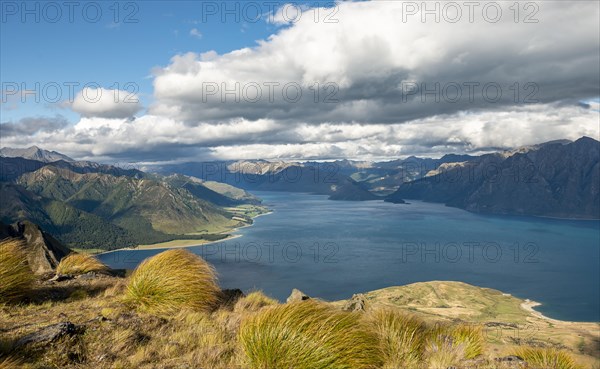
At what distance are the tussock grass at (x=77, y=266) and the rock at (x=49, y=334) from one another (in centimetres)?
1020

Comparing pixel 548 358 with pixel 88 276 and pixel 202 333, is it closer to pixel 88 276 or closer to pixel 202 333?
pixel 202 333

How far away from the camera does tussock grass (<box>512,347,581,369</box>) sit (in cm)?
852

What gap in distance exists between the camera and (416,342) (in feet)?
28.7

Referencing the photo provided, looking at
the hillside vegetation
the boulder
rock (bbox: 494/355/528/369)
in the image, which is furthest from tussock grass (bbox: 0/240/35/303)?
rock (bbox: 494/355/528/369)

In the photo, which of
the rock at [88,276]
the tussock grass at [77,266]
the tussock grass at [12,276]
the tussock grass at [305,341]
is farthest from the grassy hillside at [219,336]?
the tussock grass at [77,266]

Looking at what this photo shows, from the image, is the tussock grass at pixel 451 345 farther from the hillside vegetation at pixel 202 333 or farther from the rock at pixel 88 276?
the rock at pixel 88 276

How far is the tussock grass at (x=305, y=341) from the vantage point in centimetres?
641

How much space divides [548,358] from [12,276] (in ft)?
49.6

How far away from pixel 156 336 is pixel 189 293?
272 centimetres

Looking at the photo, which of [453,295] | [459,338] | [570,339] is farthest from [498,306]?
[459,338]

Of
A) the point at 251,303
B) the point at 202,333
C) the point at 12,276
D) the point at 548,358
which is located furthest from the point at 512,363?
the point at 12,276

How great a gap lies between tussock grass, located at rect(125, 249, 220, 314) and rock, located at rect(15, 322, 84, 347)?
2851 millimetres

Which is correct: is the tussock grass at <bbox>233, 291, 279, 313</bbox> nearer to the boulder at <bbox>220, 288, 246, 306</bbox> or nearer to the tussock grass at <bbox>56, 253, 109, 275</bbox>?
the boulder at <bbox>220, 288, 246, 306</bbox>

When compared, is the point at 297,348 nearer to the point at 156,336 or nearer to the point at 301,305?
the point at 301,305
